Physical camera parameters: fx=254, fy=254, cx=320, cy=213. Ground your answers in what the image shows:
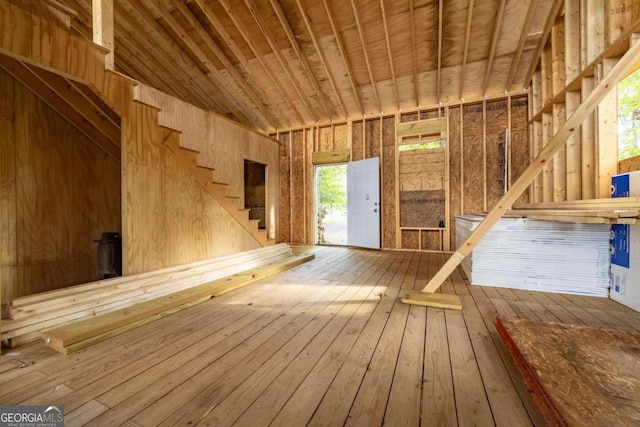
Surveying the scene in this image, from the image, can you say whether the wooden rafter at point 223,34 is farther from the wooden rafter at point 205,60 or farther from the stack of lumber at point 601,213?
the stack of lumber at point 601,213

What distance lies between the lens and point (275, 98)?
247 inches

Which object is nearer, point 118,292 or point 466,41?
point 118,292

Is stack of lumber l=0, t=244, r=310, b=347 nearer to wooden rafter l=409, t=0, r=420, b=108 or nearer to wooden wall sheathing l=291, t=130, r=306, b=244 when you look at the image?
wooden wall sheathing l=291, t=130, r=306, b=244

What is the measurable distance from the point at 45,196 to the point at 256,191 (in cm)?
426

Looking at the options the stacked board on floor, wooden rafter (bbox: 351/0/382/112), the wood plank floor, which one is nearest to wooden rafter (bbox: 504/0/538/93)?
wooden rafter (bbox: 351/0/382/112)

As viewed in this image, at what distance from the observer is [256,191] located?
23.0ft

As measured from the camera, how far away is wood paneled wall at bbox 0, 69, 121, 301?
9.20ft

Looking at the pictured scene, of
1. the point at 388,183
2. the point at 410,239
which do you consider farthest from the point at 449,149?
the point at 410,239

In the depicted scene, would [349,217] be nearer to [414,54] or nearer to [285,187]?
[285,187]

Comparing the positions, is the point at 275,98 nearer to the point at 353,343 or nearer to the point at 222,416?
the point at 353,343

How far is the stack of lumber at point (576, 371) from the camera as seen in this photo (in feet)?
3.42

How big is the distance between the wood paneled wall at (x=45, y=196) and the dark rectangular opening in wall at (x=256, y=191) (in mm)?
3473

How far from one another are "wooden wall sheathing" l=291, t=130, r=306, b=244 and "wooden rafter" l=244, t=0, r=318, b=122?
0.89m

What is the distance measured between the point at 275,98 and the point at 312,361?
20.1 ft
